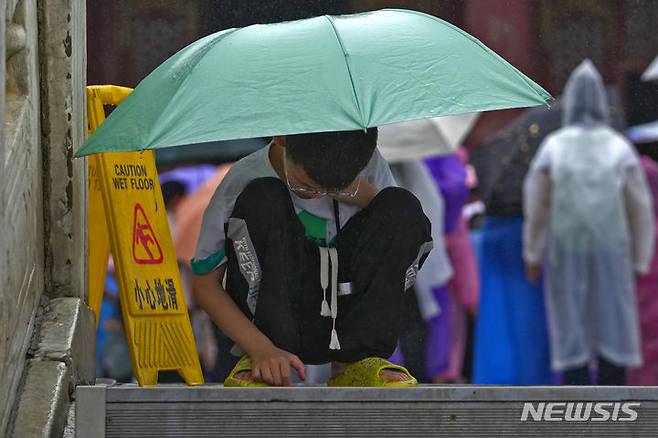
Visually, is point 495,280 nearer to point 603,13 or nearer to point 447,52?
point 603,13

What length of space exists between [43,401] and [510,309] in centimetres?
675

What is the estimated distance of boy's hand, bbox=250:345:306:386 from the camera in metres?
5.54

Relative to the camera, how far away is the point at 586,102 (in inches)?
451

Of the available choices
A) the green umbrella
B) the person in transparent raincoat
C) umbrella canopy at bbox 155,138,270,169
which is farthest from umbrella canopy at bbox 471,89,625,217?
the green umbrella

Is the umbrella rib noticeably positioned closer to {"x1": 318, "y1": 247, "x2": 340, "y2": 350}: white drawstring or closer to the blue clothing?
{"x1": 318, "y1": 247, "x2": 340, "y2": 350}: white drawstring

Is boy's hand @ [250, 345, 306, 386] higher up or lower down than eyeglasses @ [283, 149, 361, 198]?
lower down

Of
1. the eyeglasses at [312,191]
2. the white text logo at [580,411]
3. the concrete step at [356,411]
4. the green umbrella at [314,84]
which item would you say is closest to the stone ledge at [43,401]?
Result: the concrete step at [356,411]

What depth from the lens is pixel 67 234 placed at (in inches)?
229

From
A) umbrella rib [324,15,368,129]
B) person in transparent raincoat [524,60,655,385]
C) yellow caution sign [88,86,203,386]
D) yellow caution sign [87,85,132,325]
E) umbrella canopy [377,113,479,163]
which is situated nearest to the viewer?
umbrella rib [324,15,368,129]

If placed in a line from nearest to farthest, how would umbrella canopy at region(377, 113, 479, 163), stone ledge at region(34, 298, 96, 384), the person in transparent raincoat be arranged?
stone ledge at region(34, 298, 96, 384) < umbrella canopy at region(377, 113, 479, 163) < the person in transparent raincoat

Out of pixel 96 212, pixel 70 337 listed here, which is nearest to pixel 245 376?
pixel 70 337

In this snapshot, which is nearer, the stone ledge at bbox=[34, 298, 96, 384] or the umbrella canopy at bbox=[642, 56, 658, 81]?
the stone ledge at bbox=[34, 298, 96, 384]

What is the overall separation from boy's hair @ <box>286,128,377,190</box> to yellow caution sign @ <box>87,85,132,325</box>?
713mm

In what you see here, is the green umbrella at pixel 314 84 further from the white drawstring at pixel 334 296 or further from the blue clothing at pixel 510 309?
the blue clothing at pixel 510 309
